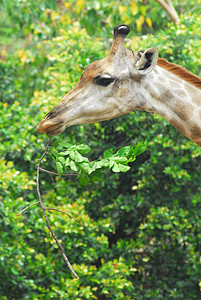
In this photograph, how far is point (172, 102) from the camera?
276 cm

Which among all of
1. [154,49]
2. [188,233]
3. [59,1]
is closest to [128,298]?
[188,233]

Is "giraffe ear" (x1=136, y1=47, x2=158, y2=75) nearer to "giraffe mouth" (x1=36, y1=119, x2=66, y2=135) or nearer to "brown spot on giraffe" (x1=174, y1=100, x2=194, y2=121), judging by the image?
"brown spot on giraffe" (x1=174, y1=100, x2=194, y2=121)

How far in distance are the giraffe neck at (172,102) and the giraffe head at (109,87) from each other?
0.08m

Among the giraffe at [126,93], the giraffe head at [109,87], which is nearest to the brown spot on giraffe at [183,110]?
the giraffe at [126,93]

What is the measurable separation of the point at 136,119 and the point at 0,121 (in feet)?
5.04

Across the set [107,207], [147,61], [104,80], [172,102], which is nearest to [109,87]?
[104,80]

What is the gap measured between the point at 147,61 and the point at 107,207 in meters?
2.40

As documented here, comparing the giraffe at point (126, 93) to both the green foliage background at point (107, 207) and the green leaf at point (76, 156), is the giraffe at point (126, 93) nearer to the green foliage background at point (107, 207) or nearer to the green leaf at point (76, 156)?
the green leaf at point (76, 156)

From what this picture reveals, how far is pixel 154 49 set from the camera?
8.54 feet

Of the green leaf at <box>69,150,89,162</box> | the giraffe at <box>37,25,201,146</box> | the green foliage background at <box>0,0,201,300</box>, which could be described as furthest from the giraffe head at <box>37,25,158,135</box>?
the green foliage background at <box>0,0,201,300</box>

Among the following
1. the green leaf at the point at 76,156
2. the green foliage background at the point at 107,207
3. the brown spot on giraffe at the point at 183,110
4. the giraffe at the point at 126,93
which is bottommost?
the green foliage background at the point at 107,207

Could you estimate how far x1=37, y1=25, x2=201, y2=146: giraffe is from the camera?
2.62m

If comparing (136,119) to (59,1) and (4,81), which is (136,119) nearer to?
(4,81)

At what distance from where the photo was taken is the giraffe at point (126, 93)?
262 centimetres
